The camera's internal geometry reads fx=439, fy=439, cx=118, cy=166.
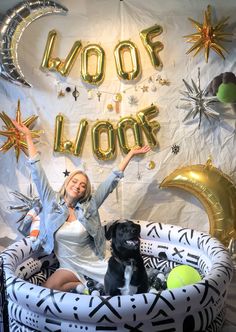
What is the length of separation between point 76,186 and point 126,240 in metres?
0.54

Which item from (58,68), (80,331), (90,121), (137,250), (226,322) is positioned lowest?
(226,322)

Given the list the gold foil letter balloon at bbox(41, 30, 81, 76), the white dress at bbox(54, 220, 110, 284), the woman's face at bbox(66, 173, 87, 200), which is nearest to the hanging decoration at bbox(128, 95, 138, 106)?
the gold foil letter balloon at bbox(41, 30, 81, 76)

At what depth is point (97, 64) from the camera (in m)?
2.97

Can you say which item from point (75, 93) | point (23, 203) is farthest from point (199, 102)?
point (23, 203)

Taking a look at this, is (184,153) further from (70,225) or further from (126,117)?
(70,225)

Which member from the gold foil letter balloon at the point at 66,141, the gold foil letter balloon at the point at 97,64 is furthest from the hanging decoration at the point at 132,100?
the gold foil letter balloon at the point at 66,141

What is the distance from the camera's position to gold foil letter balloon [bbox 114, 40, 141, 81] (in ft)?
9.53

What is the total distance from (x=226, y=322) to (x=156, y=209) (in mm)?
871

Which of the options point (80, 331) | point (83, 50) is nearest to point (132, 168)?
point (83, 50)

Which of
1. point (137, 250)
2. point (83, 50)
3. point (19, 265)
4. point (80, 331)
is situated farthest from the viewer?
point (83, 50)

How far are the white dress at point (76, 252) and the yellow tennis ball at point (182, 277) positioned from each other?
0.47 m

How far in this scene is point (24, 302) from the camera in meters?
2.02

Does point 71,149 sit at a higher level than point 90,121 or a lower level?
lower

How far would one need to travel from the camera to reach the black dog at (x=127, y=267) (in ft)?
7.20
